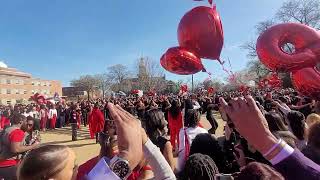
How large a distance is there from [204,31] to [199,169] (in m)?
2.35

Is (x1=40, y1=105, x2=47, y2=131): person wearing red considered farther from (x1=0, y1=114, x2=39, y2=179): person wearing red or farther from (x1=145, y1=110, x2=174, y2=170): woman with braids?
(x1=145, y1=110, x2=174, y2=170): woman with braids

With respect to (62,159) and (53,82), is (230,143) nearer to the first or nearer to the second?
(62,159)

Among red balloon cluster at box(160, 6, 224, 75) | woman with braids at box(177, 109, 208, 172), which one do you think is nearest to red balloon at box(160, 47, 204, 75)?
red balloon cluster at box(160, 6, 224, 75)

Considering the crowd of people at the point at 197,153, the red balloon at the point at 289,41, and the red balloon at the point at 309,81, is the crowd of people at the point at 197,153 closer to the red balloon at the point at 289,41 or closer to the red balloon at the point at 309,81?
the red balloon at the point at 309,81

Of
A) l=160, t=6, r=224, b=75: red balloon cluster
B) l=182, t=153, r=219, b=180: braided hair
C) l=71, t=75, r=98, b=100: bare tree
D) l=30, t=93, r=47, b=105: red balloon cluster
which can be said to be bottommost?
l=182, t=153, r=219, b=180: braided hair

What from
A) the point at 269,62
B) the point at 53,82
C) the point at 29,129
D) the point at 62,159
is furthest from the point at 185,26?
the point at 53,82

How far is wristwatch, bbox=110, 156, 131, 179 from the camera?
1639 millimetres

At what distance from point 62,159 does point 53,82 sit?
10329 cm

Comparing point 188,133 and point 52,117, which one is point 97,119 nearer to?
point 188,133

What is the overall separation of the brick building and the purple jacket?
8366 cm

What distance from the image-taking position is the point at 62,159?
6.25ft

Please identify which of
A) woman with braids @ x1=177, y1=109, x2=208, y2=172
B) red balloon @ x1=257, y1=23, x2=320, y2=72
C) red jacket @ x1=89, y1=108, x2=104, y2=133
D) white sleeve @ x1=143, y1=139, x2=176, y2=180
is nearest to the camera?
white sleeve @ x1=143, y1=139, x2=176, y2=180

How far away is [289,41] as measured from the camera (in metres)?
3.93

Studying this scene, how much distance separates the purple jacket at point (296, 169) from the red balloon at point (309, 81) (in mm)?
2959
